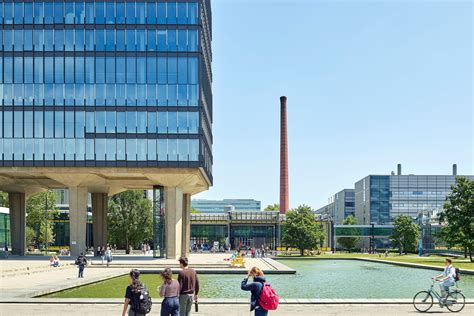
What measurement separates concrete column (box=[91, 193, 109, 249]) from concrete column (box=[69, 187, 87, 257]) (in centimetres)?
1442

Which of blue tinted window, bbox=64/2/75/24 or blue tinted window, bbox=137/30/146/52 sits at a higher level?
blue tinted window, bbox=64/2/75/24

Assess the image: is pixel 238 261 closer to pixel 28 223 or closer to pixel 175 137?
pixel 175 137

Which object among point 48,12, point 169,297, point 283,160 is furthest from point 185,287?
point 283,160

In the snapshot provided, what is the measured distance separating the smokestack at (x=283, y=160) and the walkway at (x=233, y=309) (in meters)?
112

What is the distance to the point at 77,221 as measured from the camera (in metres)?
74.2

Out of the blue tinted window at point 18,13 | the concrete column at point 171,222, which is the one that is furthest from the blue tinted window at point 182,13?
the concrete column at point 171,222

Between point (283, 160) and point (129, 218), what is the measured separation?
41142 mm

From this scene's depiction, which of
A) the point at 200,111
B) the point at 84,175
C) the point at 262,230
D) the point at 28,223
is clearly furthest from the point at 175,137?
the point at 262,230

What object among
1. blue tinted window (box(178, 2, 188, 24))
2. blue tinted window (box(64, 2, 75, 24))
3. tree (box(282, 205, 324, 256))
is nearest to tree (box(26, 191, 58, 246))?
tree (box(282, 205, 324, 256))

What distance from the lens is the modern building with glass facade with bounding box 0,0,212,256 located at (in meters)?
71.5

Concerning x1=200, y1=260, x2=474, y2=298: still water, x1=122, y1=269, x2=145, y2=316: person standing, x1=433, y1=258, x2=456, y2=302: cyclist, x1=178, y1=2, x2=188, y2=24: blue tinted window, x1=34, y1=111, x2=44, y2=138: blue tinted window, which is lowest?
x1=200, y1=260, x2=474, y2=298: still water

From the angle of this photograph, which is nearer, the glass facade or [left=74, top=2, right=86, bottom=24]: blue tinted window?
the glass facade

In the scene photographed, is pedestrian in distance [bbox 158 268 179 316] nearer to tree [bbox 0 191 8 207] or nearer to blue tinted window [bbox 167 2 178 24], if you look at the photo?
blue tinted window [bbox 167 2 178 24]

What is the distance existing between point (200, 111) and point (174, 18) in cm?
998
